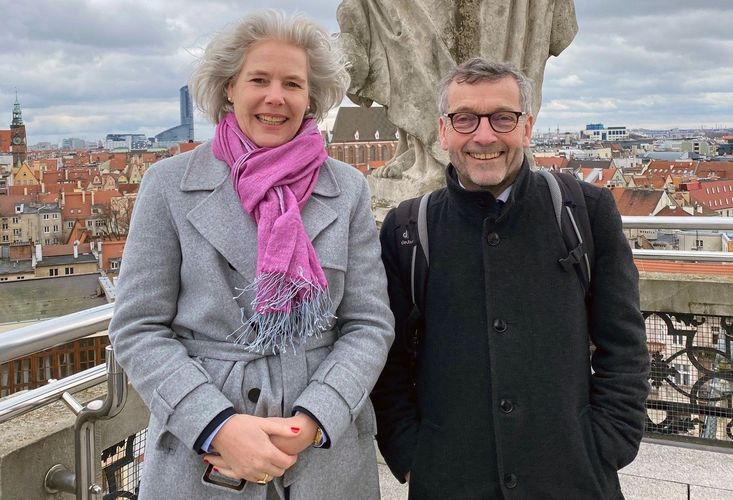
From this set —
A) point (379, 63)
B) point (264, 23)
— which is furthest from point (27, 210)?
point (264, 23)

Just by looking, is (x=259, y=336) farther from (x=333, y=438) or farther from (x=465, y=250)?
(x=465, y=250)

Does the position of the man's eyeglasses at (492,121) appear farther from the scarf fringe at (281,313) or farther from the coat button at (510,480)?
the coat button at (510,480)

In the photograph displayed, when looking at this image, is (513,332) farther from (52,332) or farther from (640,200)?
(640,200)

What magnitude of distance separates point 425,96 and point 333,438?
2611mm

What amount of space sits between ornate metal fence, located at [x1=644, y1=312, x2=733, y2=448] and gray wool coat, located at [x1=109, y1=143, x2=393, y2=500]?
7.42 ft

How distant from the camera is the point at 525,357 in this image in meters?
1.56

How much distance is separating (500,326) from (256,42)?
818 mm

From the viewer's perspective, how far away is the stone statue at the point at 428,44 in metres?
3.63

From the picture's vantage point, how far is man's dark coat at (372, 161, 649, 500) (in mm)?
1561

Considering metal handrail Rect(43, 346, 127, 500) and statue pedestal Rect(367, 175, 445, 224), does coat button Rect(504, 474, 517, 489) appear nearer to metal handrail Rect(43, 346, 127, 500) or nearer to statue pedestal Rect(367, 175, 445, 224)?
metal handrail Rect(43, 346, 127, 500)

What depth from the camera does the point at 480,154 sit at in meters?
1.58

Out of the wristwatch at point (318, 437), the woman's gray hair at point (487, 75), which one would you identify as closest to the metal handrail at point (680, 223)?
the woman's gray hair at point (487, 75)

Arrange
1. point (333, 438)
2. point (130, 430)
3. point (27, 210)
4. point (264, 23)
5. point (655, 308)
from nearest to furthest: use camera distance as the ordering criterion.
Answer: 1. point (333, 438)
2. point (264, 23)
3. point (130, 430)
4. point (655, 308)
5. point (27, 210)

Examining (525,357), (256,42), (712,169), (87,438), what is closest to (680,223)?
(525,357)
